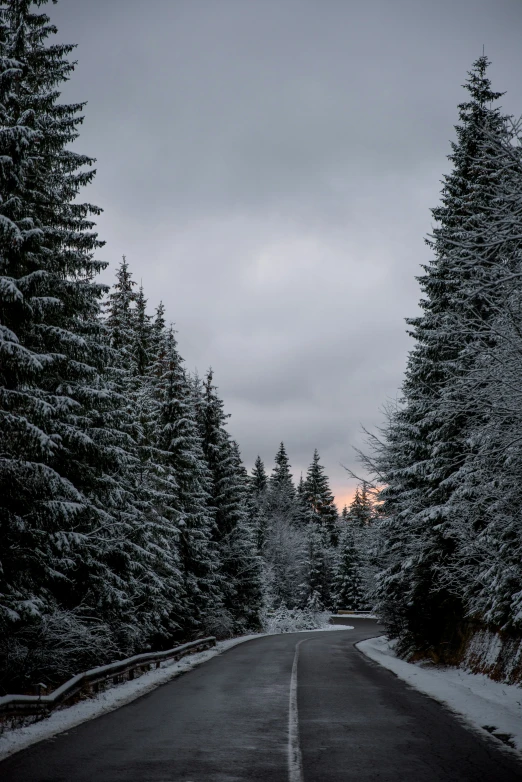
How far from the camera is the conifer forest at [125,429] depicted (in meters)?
10.3

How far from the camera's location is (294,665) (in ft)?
68.0

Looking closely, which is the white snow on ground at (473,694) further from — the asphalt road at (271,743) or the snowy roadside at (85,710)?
the snowy roadside at (85,710)

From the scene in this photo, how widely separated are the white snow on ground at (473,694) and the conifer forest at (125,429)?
1461 mm

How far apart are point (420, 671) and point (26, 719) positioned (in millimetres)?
12466

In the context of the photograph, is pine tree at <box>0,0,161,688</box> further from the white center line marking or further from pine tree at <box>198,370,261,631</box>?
pine tree at <box>198,370,261,631</box>

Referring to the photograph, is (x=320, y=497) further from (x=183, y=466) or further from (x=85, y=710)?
(x=85, y=710)

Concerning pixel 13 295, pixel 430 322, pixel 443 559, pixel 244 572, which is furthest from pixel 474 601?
pixel 244 572

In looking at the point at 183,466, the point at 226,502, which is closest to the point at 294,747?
the point at 183,466

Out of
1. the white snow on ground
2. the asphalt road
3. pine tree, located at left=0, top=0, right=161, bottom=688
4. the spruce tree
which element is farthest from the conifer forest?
the spruce tree

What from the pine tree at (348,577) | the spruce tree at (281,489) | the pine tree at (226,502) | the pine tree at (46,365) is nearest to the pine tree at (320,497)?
the spruce tree at (281,489)

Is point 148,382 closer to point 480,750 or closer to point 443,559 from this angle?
point 443,559

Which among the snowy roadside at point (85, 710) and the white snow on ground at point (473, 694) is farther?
the white snow on ground at point (473, 694)

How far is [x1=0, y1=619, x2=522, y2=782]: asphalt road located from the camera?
6.95 m

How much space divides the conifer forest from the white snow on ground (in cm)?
146
